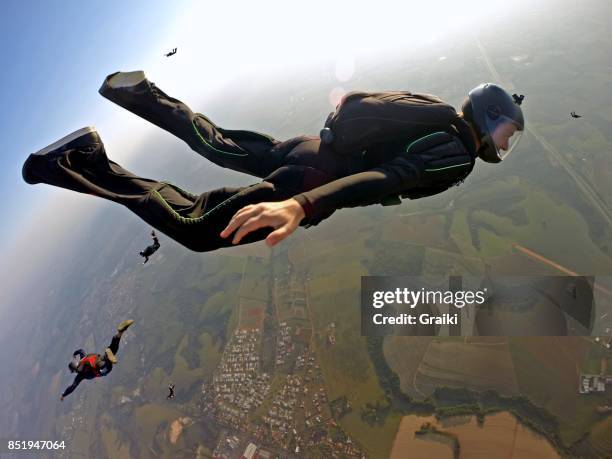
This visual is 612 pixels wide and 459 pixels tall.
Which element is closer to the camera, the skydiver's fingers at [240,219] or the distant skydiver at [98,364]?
the skydiver's fingers at [240,219]

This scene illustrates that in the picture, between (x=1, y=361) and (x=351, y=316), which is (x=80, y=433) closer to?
(x=351, y=316)

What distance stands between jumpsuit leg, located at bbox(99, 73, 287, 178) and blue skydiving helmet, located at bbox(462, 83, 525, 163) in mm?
1726

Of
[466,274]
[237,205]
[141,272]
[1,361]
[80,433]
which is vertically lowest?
[1,361]

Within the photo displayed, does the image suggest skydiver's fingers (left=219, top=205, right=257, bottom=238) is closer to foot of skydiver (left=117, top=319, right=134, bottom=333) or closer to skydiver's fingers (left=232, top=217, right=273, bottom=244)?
skydiver's fingers (left=232, top=217, right=273, bottom=244)

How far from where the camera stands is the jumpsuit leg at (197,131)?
3207 millimetres

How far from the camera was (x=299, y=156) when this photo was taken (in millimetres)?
2896

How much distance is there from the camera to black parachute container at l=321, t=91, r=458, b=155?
8.66 ft

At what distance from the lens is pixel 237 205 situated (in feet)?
8.29

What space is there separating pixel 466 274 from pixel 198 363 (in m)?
39.0

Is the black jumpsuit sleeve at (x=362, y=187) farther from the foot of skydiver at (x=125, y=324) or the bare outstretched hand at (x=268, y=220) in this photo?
the foot of skydiver at (x=125, y=324)

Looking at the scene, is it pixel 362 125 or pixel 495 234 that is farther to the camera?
pixel 495 234

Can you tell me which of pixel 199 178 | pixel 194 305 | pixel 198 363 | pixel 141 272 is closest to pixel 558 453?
pixel 198 363

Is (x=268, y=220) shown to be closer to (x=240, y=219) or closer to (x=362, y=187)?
(x=240, y=219)

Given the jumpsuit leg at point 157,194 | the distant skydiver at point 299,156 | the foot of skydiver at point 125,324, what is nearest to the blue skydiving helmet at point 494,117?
the distant skydiver at point 299,156
